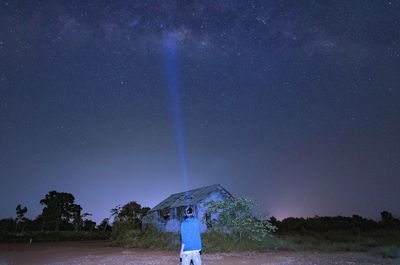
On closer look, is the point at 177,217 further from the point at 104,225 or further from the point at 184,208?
the point at 104,225

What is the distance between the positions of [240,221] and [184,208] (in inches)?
481

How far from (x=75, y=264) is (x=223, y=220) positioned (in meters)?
14.1

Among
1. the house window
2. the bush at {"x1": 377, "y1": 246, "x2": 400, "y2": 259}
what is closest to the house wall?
the house window

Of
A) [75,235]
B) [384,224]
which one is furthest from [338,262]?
[75,235]

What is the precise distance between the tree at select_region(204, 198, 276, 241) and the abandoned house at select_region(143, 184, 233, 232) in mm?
4995

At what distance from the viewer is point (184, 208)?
3991 cm

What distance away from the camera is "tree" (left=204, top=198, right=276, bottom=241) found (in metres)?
28.3

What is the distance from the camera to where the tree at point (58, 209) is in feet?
224

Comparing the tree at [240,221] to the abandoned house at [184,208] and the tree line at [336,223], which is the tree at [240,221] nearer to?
the abandoned house at [184,208]

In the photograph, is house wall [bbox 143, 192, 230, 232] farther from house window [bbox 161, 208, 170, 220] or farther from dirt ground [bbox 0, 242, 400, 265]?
dirt ground [bbox 0, 242, 400, 265]

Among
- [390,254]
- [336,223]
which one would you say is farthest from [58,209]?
[390,254]

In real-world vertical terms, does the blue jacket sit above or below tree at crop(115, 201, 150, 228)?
below

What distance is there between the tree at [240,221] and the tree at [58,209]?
47777 millimetres

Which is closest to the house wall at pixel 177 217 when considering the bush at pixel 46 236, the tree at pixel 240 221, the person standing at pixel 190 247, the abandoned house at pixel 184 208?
the abandoned house at pixel 184 208
